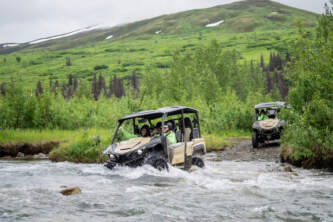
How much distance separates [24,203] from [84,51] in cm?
18756

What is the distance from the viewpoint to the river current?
642 cm

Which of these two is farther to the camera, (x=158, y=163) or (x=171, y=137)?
(x=171, y=137)

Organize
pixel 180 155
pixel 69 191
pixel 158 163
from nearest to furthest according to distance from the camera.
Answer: pixel 69 191, pixel 158 163, pixel 180 155

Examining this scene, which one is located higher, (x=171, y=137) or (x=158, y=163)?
(x=171, y=137)

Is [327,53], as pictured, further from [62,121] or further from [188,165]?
[62,121]

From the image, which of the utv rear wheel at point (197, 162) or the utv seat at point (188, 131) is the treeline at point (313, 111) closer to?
the utv rear wheel at point (197, 162)

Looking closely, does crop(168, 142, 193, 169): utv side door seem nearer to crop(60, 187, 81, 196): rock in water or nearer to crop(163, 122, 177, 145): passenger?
crop(163, 122, 177, 145): passenger

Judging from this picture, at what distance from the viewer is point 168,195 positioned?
813 cm

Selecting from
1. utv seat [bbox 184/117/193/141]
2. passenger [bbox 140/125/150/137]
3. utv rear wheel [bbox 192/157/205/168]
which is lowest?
utv rear wheel [bbox 192/157/205/168]

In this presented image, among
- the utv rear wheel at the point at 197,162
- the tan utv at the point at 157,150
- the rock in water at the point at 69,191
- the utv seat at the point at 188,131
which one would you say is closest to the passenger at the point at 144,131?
the tan utv at the point at 157,150

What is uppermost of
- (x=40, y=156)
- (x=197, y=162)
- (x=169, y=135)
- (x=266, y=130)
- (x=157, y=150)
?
(x=169, y=135)

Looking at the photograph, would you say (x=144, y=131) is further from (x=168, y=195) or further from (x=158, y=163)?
(x=168, y=195)

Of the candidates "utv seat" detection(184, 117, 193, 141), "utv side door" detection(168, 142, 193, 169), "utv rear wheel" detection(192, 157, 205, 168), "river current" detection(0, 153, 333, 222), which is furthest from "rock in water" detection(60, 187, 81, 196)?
"utv rear wheel" detection(192, 157, 205, 168)

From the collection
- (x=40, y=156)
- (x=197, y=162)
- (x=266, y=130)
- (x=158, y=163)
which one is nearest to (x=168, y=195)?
(x=158, y=163)
